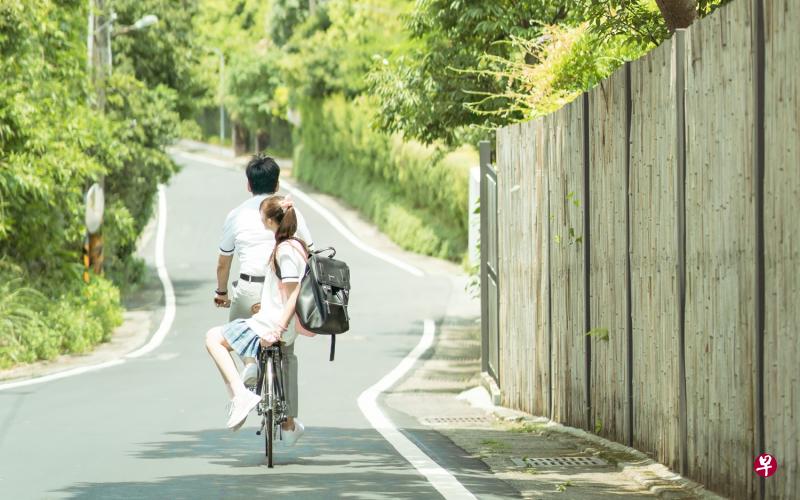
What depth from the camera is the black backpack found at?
980 centimetres

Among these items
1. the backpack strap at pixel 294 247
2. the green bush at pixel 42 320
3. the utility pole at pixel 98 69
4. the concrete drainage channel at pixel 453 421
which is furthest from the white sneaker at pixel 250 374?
the utility pole at pixel 98 69

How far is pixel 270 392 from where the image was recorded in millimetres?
9805

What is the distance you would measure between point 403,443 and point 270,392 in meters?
1.79

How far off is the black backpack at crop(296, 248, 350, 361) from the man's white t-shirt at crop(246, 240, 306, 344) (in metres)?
0.09

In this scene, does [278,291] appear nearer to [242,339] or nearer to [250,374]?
[242,339]

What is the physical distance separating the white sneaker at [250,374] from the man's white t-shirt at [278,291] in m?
0.24

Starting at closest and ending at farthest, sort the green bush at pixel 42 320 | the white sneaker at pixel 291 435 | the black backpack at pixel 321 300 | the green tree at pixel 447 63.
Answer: the black backpack at pixel 321 300
the white sneaker at pixel 291 435
the green tree at pixel 447 63
the green bush at pixel 42 320

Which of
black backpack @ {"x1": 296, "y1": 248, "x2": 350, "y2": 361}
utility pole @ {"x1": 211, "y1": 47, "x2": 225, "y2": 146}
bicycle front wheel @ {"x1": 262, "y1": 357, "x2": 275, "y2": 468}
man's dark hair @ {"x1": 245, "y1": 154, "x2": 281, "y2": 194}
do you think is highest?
utility pole @ {"x1": 211, "y1": 47, "x2": 225, "y2": 146}

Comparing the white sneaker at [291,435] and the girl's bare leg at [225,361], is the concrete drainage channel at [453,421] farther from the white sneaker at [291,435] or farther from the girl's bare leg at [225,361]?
the girl's bare leg at [225,361]

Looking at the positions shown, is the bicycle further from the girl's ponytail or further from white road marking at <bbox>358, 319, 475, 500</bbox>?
white road marking at <bbox>358, 319, 475, 500</bbox>

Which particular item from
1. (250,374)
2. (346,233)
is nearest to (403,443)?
(250,374)

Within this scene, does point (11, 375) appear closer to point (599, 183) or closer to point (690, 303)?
point (599, 183)

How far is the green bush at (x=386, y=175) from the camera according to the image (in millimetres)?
43072

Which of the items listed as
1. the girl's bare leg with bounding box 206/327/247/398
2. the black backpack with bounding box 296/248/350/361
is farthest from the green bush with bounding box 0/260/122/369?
the black backpack with bounding box 296/248/350/361
